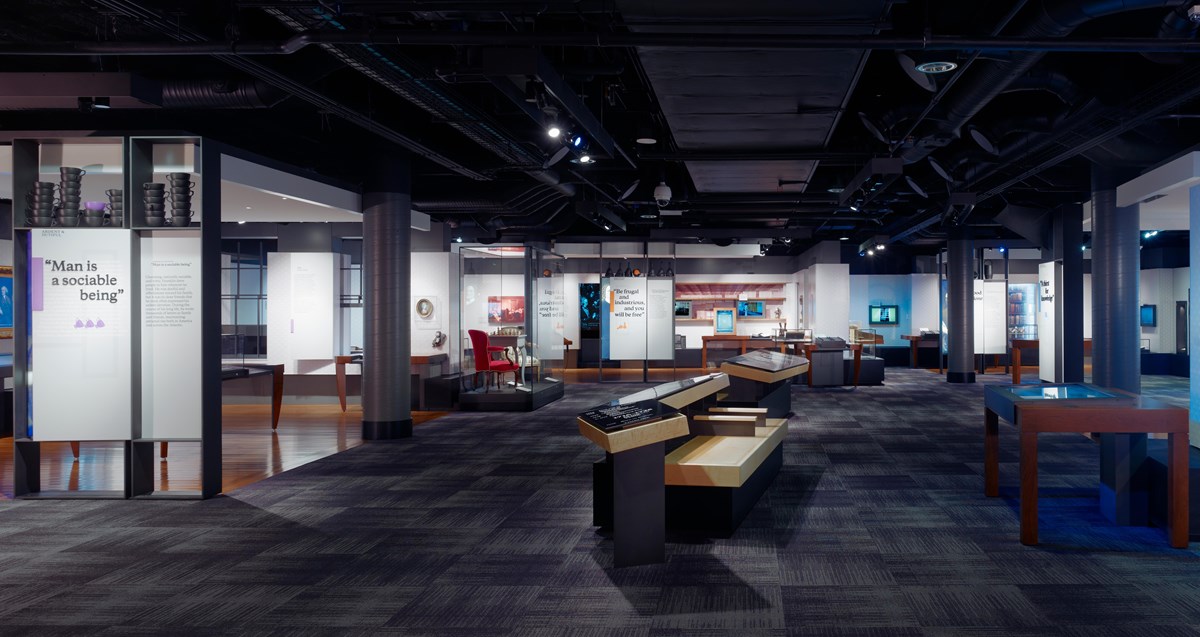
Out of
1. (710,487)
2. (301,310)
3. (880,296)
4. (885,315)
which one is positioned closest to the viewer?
(710,487)

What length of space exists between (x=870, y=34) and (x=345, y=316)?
1202 centimetres

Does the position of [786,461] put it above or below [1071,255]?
below

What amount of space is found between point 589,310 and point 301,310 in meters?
9.24

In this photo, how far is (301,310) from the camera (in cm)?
1234

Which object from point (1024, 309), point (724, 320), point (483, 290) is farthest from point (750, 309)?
point (483, 290)

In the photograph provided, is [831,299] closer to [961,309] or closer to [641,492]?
[961,309]

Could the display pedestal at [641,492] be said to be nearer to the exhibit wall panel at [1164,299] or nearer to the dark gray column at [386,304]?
the dark gray column at [386,304]

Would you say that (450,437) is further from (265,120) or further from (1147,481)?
(1147,481)

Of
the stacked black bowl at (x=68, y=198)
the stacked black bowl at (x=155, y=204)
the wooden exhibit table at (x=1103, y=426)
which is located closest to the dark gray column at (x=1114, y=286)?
the wooden exhibit table at (x=1103, y=426)

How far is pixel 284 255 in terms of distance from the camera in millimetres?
12305

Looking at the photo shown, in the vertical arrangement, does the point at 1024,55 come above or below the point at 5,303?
above

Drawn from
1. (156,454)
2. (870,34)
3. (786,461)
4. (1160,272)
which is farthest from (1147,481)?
(1160,272)

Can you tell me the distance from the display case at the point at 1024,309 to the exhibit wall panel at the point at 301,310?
664 inches

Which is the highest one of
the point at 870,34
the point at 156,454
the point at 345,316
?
the point at 870,34
